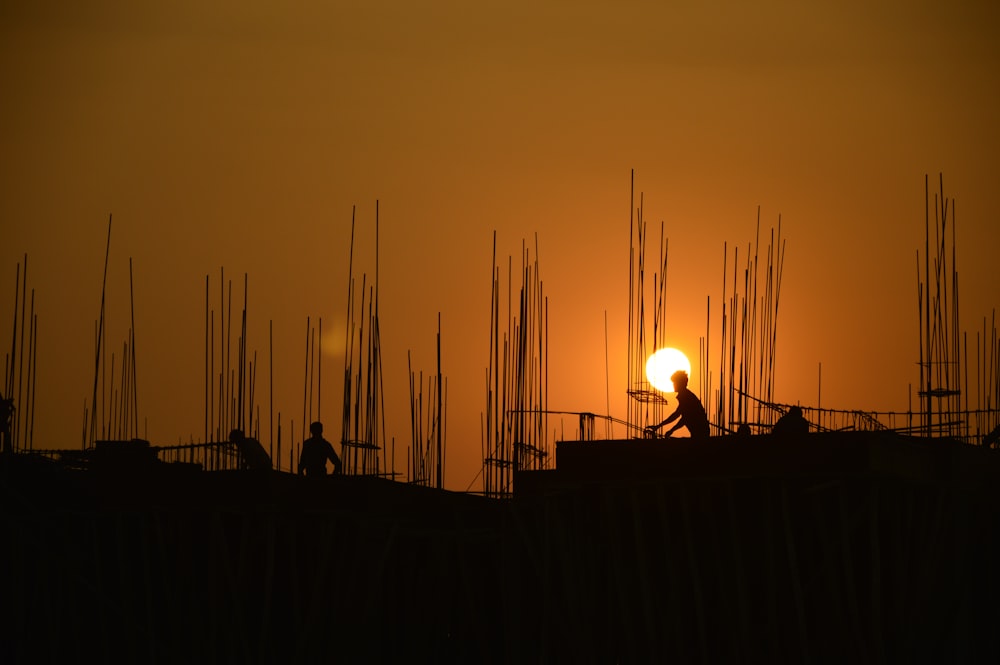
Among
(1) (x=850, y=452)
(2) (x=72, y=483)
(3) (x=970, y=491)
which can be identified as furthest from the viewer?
(2) (x=72, y=483)

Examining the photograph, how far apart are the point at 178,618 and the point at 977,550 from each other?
9.43m

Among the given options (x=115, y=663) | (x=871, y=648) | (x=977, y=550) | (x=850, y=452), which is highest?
(x=850, y=452)

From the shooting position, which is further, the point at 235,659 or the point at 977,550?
the point at 235,659

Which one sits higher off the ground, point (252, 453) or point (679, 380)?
point (679, 380)

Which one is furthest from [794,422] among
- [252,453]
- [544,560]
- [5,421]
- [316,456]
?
[5,421]

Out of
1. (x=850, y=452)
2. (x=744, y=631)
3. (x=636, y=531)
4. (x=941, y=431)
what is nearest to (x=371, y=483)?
(x=636, y=531)

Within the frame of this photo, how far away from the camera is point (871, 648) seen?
13.0m

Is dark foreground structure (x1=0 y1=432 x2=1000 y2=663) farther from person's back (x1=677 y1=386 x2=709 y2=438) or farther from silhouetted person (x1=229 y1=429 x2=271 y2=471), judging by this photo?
person's back (x1=677 y1=386 x2=709 y2=438)

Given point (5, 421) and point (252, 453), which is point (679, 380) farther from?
point (5, 421)

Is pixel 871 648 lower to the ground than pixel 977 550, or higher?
lower

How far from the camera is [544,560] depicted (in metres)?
14.9

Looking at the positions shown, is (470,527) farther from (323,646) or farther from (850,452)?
(850,452)

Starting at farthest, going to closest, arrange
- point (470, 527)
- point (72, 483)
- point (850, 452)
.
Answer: point (470, 527), point (72, 483), point (850, 452)

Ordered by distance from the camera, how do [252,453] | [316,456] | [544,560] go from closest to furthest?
Result: 1. [544,560]
2. [252,453]
3. [316,456]
